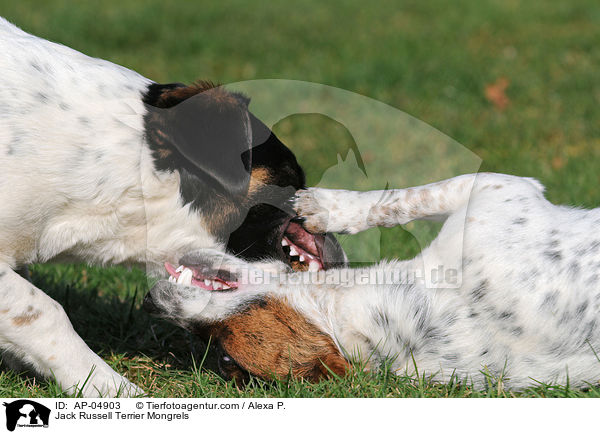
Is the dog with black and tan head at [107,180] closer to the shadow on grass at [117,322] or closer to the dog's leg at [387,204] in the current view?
the dog's leg at [387,204]

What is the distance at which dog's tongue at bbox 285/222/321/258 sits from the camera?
3.81 meters

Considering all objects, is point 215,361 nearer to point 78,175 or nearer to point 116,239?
point 116,239

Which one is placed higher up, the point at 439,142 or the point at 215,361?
the point at 439,142

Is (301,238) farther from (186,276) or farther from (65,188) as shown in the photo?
(65,188)

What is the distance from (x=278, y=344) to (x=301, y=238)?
0.66m

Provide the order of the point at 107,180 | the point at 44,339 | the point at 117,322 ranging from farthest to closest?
1. the point at 117,322
2. the point at 107,180
3. the point at 44,339

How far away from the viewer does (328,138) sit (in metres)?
5.47

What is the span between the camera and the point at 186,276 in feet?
11.8

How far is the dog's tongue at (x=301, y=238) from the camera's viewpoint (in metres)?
3.81

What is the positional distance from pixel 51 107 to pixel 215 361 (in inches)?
59.3
